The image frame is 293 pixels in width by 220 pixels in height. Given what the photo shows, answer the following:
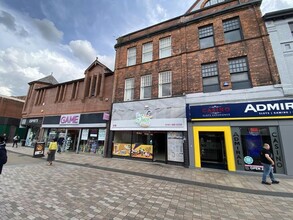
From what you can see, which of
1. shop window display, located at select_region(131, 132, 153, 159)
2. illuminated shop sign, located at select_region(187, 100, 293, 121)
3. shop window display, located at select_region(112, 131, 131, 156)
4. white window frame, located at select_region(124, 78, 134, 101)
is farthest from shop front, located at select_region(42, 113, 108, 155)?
illuminated shop sign, located at select_region(187, 100, 293, 121)

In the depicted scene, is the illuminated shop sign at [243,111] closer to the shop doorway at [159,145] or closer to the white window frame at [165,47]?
the shop doorway at [159,145]

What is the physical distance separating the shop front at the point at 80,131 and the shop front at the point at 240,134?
8.12 meters

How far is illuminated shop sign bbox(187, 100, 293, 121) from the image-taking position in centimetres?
732

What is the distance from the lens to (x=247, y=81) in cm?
870

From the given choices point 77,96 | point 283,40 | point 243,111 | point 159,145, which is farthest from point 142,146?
point 283,40

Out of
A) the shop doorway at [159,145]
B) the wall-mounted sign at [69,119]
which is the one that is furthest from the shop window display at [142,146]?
the wall-mounted sign at [69,119]

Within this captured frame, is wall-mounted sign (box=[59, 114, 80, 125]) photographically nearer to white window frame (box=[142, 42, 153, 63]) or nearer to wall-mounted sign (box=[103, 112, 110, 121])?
wall-mounted sign (box=[103, 112, 110, 121])

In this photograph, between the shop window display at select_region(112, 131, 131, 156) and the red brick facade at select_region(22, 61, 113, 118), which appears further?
the red brick facade at select_region(22, 61, 113, 118)

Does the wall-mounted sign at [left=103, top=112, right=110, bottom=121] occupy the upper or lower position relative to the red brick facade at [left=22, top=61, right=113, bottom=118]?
lower

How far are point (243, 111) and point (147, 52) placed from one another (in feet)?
30.8

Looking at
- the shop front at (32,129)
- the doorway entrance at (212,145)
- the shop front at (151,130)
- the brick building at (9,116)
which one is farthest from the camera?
the brick building at (9,116)

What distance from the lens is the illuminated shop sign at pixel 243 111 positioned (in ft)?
24.0

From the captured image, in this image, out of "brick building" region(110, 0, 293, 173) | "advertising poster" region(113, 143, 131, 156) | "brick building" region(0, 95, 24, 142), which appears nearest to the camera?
"brick building" region(110, 0, 293, 173)

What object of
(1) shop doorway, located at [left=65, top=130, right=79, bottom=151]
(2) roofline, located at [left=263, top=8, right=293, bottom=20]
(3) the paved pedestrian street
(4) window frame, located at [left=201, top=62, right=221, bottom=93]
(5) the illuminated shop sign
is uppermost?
(2) roofline, located at [left=263, top=8, right=293, bottom=20]
